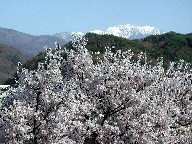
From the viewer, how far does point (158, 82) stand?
2581 centimetres

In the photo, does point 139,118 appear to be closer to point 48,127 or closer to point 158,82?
point 48,127

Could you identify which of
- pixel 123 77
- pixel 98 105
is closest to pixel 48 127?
pixel 98 105

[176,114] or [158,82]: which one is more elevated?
[158,82]

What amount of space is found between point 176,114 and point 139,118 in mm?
5137

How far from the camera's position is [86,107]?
20.7m

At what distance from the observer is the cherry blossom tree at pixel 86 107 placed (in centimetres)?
1944

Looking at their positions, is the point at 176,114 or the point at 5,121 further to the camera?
the point at 176,114

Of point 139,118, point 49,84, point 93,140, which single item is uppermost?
point 49,84

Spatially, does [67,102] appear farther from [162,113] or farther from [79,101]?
[162,113]

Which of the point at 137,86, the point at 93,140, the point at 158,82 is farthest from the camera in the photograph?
the point at 158,82

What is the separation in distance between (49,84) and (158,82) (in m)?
8.45

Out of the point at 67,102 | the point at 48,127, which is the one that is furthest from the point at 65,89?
the point at 48,127

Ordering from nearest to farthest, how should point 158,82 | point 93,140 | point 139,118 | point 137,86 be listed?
point 139,118
point 93,140
point 137,86
point 158,82

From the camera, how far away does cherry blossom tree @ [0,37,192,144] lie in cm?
1944
